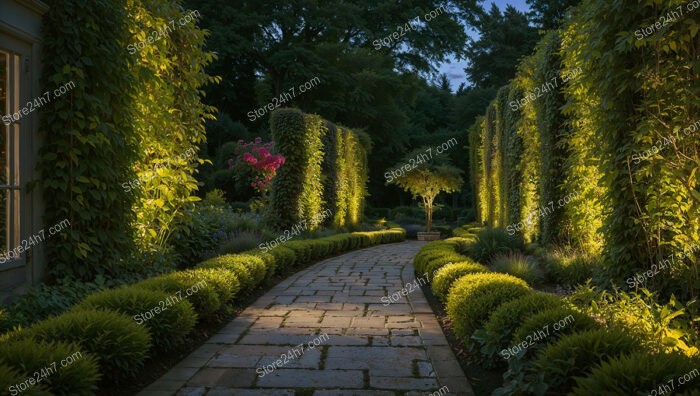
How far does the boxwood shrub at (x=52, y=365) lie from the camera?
82.8 inches

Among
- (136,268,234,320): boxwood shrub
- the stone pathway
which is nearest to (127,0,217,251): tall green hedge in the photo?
(136,268,234,320): boxwood shrub

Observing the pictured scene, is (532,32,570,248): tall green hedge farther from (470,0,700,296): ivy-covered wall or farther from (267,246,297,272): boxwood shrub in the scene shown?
(267,246,297,272): boxwood shrub

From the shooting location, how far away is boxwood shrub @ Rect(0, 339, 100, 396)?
6.90 ft

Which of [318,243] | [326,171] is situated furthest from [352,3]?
[318,243]

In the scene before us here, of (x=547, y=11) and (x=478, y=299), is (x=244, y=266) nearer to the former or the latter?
(x=478, y=299)

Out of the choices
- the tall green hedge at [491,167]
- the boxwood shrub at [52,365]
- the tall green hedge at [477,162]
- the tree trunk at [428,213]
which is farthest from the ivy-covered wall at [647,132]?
the tall green hedge at [477,162]

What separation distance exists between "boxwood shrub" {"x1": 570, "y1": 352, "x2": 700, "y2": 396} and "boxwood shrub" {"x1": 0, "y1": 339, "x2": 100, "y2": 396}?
2195 millimetres

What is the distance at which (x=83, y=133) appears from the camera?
4062 millimetres

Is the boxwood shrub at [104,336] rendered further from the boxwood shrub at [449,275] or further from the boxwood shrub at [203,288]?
the boxwood shrub at [449,275]

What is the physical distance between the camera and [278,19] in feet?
76.2

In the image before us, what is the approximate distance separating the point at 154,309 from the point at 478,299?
2357 millimetres

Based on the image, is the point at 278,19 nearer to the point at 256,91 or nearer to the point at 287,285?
the point at 256,91

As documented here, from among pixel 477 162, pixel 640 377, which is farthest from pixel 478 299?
pixel 477 162

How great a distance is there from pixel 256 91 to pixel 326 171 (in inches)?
478
